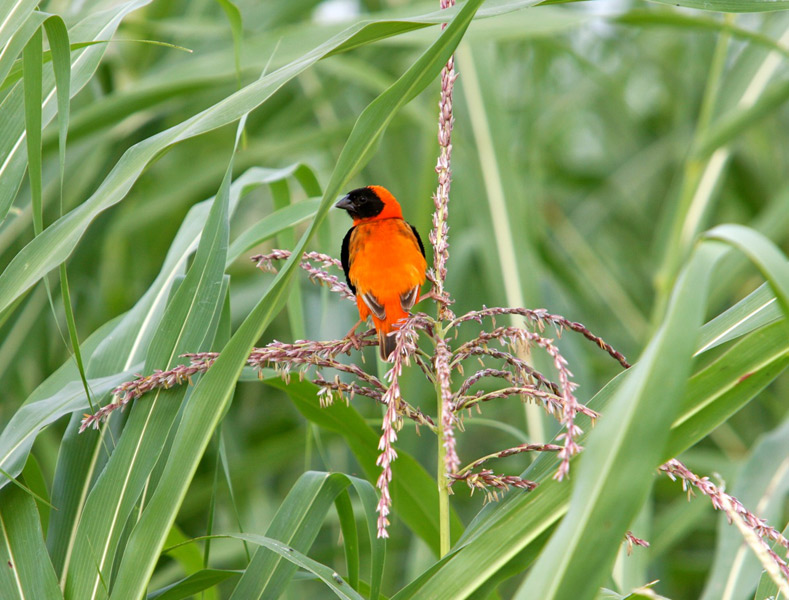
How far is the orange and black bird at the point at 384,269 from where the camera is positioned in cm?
155

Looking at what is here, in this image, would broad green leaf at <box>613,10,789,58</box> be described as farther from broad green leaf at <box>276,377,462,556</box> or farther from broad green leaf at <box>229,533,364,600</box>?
broad green leaf at <box>229,533,364,600</box>

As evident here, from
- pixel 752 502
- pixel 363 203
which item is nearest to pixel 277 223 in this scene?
pixel 363 203

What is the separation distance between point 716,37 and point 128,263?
288cm

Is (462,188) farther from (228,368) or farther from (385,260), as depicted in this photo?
(228,368)

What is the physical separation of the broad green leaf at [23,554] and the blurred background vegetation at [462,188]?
0.58 meters

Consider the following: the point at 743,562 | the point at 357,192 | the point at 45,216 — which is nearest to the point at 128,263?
the point at 45,216

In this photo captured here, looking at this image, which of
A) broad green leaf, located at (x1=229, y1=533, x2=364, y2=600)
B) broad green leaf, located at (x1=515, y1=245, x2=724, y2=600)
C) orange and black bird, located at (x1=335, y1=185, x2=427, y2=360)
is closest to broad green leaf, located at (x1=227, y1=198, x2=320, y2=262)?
orange and black bird, located at (x1=335, y1=185, x2=427, y2=360)

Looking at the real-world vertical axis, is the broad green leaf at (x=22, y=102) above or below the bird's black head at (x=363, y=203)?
above

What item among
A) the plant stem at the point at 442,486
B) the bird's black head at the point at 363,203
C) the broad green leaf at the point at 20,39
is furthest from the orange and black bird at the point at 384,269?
the broad green leaf at the point at 20,39

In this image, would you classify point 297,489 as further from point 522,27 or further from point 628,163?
point 628,163

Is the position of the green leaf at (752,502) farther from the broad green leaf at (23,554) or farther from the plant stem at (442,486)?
the broad green leaf at (23,554)

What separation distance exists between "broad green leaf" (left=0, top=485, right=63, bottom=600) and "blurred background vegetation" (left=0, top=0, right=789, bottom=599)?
1.91 feet

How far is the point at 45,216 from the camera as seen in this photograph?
237cm

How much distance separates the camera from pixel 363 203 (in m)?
2.06
